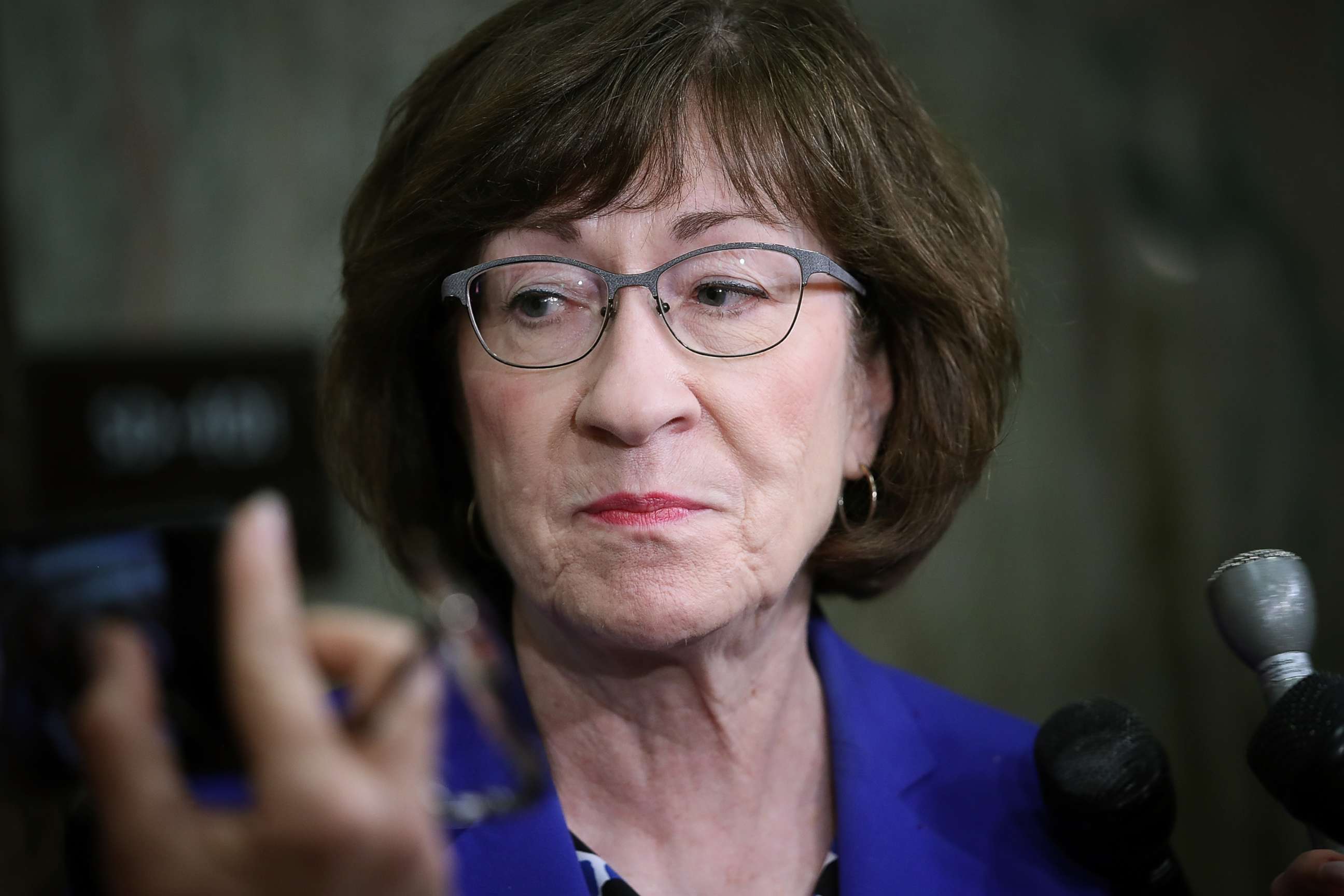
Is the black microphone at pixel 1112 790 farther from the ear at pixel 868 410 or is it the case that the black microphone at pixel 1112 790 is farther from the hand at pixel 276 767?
the hand at pixel 276 767

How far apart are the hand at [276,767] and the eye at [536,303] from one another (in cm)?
69

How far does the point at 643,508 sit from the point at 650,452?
6 centimetres

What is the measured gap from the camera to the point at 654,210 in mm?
1230

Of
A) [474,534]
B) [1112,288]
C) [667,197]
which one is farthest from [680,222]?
[1112,288]

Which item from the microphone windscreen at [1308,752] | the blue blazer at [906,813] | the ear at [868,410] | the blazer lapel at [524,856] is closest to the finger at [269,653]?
the blazer lapel at [524,856]

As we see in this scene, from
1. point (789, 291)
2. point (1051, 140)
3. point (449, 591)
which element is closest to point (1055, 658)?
point (1051, 140)

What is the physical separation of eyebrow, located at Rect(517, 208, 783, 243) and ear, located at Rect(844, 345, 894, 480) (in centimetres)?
32

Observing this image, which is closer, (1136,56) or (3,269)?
(3,269)

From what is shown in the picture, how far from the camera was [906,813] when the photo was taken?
1369 millimetres

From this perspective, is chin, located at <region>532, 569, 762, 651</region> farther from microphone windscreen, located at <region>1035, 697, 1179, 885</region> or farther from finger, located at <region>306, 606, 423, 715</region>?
finger, located at <region>306, 606, 423, 715</region>

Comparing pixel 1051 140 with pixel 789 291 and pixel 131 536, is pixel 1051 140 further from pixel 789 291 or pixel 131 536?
pixel 131 536

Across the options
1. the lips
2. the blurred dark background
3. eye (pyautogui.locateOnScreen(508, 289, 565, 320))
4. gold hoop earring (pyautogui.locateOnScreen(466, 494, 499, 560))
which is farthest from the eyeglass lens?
the blurred dark background

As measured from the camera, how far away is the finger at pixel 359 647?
1.85 ft

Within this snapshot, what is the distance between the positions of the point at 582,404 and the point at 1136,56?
9.20ft
